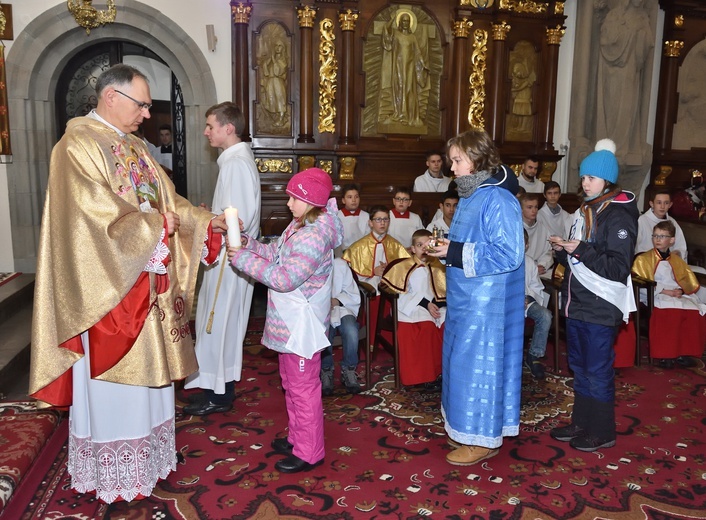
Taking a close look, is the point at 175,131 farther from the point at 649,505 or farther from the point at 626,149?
the point at 649,505

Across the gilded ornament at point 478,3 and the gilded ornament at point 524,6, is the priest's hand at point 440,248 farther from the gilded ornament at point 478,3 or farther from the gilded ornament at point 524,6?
the gilded ornament at point 524,6

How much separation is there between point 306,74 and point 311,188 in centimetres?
481

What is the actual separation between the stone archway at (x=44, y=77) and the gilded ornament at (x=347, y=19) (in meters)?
1.67

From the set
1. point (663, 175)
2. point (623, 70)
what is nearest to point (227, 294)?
point (623, 70)

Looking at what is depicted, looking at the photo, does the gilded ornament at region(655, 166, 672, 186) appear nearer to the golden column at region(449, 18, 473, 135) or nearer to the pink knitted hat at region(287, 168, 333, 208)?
the golden column at region(449, 18, 473, 135)

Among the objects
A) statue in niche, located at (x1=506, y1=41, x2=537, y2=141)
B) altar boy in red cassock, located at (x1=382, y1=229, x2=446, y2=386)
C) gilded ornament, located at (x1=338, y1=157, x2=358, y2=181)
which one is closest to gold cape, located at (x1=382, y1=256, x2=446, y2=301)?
altar boy in red cassock, located at (x1=382, y1=229, x2=446, y2=386)

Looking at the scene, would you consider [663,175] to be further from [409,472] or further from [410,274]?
[409,472]

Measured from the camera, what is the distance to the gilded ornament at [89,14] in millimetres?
6914

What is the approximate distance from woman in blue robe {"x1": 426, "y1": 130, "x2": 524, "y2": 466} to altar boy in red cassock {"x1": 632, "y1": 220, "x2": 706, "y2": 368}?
2453 mm

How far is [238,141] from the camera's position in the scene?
424 cm

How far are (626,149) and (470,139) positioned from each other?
6.20 metres

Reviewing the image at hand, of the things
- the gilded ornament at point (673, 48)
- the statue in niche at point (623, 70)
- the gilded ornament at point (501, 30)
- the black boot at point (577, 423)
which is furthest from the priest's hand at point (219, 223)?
the gilded ornament at point (673, 48)

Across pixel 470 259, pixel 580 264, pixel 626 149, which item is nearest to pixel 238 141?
pixel 470 259

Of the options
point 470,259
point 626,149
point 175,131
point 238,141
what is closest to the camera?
point 470,259
